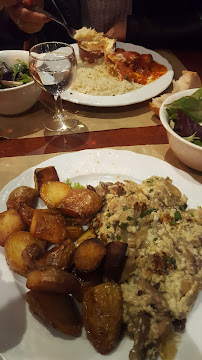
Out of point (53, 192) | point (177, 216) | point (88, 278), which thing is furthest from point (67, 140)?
point (88, 278)

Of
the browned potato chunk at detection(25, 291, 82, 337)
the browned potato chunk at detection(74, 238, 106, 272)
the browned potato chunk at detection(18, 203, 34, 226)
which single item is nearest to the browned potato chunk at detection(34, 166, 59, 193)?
the browned potato chunk at detection(18, 203, 34, 226)

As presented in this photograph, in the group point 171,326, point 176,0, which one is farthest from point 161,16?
point 171,326

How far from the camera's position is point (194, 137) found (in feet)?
6.19

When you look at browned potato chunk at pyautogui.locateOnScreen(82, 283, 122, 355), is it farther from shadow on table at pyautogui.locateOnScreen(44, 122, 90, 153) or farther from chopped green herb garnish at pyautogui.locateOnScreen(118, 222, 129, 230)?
shadow on table at pyautogui.locateOnScreen(44, 122, 90, 153)

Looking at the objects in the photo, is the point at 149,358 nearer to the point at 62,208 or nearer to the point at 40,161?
the point at 62,208

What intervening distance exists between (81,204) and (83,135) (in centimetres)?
93

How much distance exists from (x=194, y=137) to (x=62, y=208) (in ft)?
2.92

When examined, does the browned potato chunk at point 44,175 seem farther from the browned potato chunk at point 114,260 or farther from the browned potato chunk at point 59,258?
the browned potato chunk at point 114,260

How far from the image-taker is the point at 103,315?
117cm

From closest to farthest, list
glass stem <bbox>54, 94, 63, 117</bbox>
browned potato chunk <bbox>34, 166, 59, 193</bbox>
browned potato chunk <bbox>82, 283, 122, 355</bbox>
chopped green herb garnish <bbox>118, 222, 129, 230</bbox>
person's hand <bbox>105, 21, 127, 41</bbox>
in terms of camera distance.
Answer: browned potato chunk <bbox>82, 283, 122, 355</bbox>
chopped green herb garnish <bbox>118, 222, 129, 230</bbox>
browned potato chunk <bbox>34, 166, 59, 193</bbox>
glass stem <bbox>54, 94, 63, 117</bbox>
person's hand <bbox>105, 21, 127, 41</bbox>

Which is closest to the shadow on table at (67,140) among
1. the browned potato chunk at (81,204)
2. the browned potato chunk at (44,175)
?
the browned potato chunk at (44,175)

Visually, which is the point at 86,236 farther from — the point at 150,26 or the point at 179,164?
the point at 150,26

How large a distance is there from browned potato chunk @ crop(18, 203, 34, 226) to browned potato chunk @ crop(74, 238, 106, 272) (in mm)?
333

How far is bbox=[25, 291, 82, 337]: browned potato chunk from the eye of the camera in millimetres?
1189
